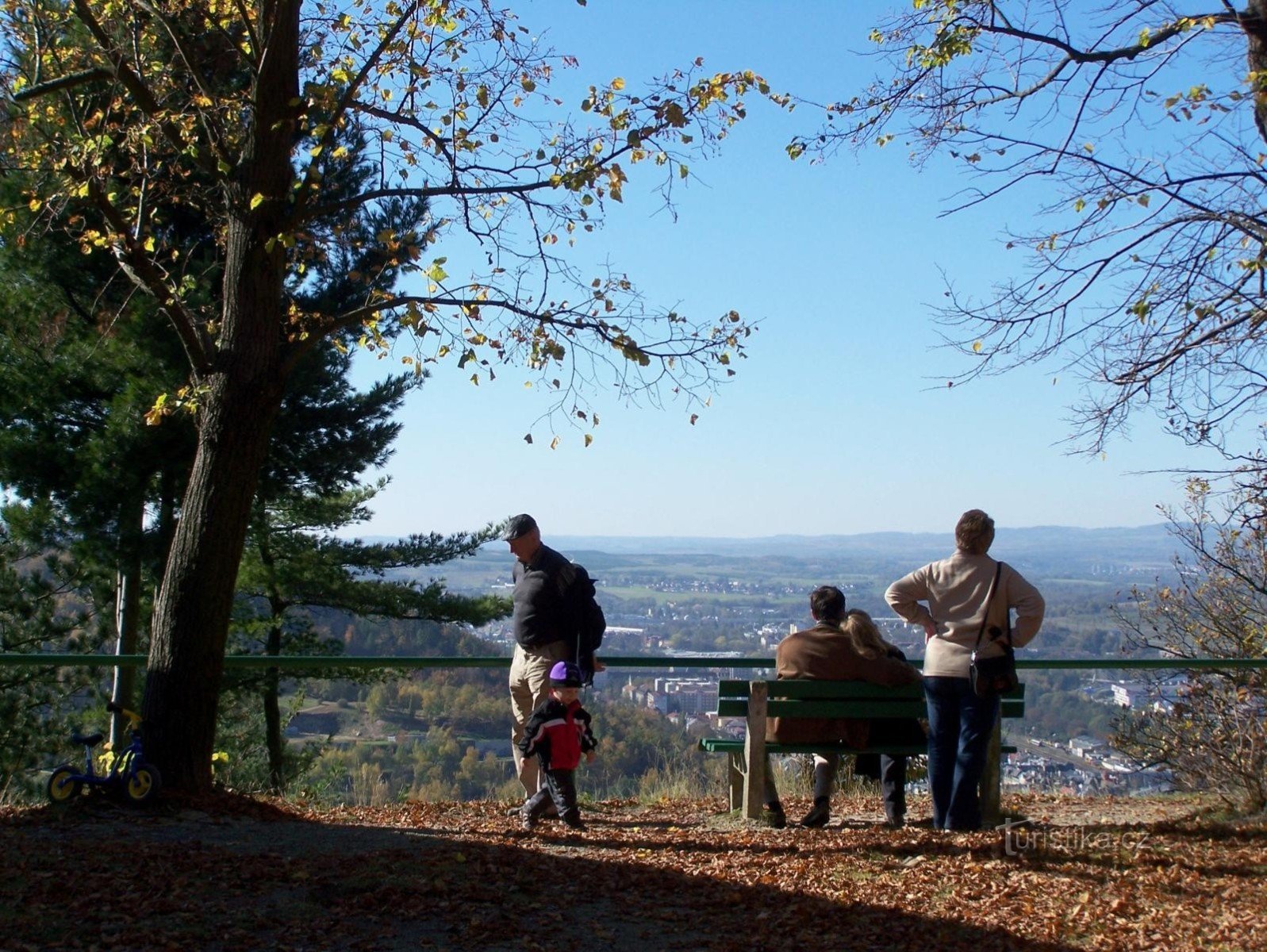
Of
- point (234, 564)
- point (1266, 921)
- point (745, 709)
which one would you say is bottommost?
point (1266, 921)

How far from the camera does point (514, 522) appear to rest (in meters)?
7.12

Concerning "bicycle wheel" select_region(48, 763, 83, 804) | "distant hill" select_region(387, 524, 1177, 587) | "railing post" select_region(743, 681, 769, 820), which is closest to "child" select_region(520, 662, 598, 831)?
"railing post" select_region(743, 681, 769, 820)

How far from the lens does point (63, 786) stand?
6645 mm

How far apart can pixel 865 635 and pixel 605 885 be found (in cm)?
247

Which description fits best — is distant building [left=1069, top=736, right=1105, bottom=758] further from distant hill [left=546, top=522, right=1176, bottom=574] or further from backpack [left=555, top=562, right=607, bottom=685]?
backpack [left=555, top=562, right=607, bottom=685]

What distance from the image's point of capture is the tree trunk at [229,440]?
706cm

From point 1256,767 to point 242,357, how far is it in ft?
21.7

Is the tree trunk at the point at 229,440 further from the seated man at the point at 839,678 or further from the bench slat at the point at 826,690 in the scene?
the seated man at the point at 839,678

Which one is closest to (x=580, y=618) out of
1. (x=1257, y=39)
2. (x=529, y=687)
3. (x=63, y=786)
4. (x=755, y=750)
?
(x=529, y=687)

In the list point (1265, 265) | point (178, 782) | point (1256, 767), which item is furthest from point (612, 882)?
point (1265, 265)

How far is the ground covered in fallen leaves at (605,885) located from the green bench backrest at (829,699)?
0.66 metres

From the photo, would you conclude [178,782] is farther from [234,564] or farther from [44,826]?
[234,564]

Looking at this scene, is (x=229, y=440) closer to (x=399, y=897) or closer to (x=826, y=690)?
(x=399, y=897)

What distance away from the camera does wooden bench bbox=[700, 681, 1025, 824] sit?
23.6 ft
